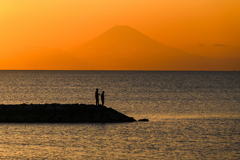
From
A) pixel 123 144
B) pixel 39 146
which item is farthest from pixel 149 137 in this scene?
pixel 39 146

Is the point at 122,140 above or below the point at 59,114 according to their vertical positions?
below

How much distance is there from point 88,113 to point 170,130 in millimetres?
9125

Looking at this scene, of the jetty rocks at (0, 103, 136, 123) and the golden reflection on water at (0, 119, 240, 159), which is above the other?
the jetty rocks at (0, 103, 136, 123)

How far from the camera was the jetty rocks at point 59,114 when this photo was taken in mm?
41375

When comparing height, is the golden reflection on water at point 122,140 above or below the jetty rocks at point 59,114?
below

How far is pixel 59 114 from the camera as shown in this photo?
42.1 metres

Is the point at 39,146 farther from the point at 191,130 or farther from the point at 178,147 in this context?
the point at 191,130

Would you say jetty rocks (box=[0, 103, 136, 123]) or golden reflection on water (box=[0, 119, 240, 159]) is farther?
jetty rocks (box=[0, 103, 136, 123])

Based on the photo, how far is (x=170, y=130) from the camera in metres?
37.1

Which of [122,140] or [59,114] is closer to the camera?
[122,140]

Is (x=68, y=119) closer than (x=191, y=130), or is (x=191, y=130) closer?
(x=191, y=130)

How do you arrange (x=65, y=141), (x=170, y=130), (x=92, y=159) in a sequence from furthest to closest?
(x=170, y=130), (x=65, y=141), (x=92, y=159)

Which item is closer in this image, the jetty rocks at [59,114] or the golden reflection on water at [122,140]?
the golden reflection on water at [122,140]

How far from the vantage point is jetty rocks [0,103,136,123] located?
41.4 meters
